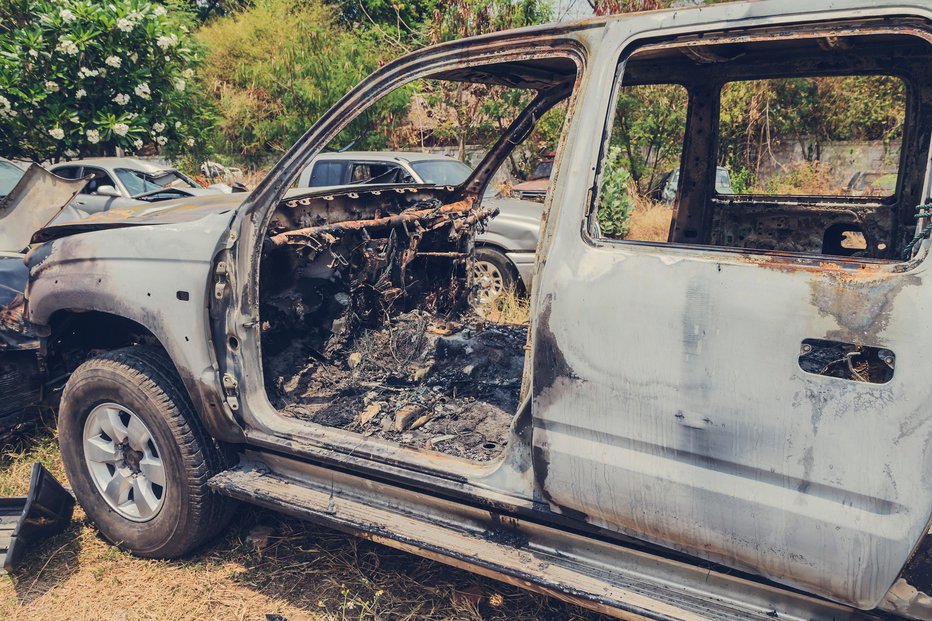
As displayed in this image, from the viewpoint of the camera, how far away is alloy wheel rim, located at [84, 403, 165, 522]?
282 centimetres

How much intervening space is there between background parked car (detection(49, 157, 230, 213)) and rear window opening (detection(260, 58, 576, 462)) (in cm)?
636

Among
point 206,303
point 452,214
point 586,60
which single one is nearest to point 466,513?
point 206,303

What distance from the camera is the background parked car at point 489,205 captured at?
21.6ft

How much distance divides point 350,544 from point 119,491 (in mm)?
1053

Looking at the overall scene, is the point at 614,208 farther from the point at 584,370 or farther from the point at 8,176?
the point at 584,370

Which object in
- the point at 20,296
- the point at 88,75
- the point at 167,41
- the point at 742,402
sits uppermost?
the point at 167,41

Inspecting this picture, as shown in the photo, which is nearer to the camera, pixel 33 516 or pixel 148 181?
pixel 33 516

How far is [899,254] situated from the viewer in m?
2.94

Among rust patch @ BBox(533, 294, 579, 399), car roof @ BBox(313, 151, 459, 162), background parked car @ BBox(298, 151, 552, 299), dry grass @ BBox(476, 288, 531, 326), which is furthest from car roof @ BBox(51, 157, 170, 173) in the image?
rust patch @ BBox(533, 294, 579, 399)

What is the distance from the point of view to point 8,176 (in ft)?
17.6

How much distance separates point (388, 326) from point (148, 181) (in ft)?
24.9

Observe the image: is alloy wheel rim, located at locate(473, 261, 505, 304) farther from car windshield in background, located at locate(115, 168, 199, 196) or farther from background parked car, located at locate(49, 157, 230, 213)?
car windshield in background, located at locate(115, 168, 199, 196)

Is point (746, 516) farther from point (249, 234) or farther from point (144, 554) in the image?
point (144, 554)

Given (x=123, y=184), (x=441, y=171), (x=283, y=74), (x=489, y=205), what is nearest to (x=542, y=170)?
(x=441, y=171)
